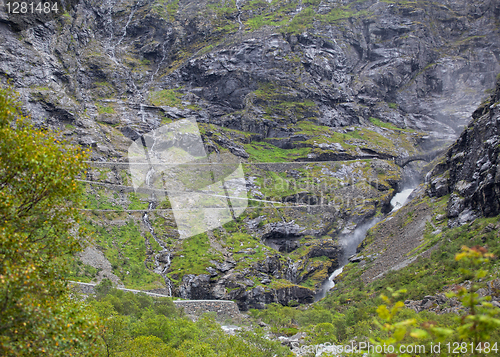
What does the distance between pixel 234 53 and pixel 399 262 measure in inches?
3584

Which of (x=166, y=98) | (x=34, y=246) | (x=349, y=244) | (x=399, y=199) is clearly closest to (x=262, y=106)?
(x=166, y=98)

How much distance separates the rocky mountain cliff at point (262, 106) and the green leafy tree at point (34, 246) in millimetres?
28128

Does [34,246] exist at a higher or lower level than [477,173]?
higher

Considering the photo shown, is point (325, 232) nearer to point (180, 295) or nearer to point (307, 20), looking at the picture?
→ point (180, 295)

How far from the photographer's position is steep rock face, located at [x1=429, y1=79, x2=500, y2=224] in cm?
3350

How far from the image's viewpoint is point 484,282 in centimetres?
2011

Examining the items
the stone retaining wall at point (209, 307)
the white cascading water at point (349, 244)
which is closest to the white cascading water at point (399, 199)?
the white cascading water at point (349, 244)

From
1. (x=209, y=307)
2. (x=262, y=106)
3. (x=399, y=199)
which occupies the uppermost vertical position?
(x=262, y=106)

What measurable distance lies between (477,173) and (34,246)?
45.3 m
